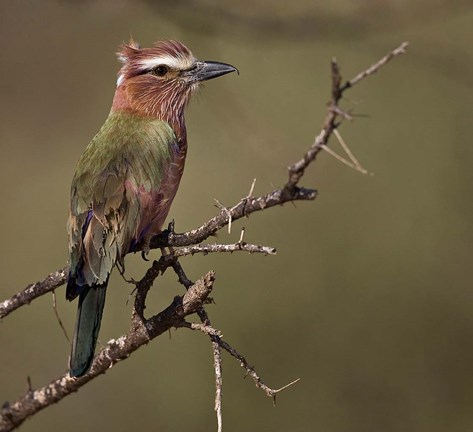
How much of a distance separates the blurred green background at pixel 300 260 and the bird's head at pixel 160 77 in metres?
1.54

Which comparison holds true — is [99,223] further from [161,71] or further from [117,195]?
[161,71]

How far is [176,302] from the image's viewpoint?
3.72m

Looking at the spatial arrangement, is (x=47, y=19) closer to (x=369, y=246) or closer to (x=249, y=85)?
(x=249, y=85)

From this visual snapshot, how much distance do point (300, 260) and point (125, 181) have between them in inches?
133

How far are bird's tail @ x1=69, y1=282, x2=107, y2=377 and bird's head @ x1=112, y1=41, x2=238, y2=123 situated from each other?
1338mm

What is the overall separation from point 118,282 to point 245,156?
1386mm

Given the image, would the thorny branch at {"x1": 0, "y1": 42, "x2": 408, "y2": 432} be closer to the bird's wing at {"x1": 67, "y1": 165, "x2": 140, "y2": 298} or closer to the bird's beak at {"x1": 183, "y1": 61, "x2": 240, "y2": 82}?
the bird's wing at {"x1": 67, "y1": 165, "x2": 140, "y2": 298}

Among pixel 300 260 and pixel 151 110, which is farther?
pixel 300 260

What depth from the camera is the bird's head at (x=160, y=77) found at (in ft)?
17.3

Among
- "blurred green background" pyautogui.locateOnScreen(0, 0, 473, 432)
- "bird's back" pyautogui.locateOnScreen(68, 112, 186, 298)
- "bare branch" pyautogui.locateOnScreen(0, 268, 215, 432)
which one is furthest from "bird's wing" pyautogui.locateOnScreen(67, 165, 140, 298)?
"blurred green background" pyautogui.locateOnScreen(0, 0, 473, 432)

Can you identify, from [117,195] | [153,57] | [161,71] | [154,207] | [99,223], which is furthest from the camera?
[161,71]

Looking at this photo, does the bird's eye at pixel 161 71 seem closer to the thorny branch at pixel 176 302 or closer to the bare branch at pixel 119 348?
the thorny branch at pixel 176 302

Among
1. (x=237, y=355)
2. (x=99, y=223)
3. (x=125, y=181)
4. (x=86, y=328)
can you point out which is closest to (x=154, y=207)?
(x=125, y=181)

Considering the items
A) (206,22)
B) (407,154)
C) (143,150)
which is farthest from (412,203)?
A: (143,150)
